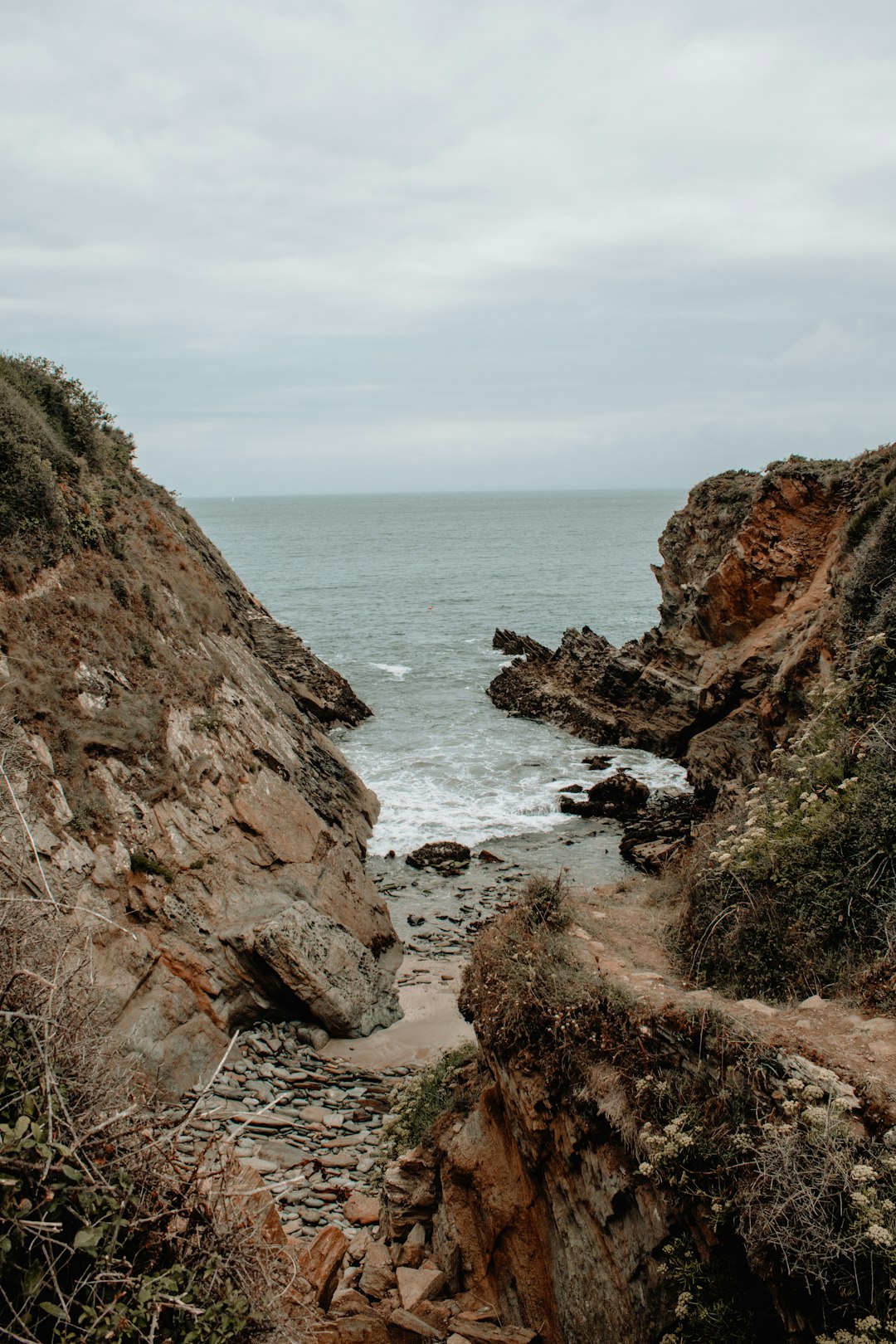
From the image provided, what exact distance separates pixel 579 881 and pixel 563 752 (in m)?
10.4

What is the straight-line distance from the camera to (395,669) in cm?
4069

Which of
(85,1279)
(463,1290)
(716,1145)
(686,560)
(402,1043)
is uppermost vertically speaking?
(686,560)

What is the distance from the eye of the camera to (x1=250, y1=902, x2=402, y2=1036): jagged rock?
11.2 m

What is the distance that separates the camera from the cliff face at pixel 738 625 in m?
16.5

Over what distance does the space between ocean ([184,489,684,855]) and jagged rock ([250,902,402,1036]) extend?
7119 mm

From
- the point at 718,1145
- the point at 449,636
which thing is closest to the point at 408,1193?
the point at 718,1145

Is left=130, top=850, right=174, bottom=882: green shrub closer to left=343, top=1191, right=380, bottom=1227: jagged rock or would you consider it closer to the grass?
left=343, top=1191, right=380, bottom=1227: jagged rock

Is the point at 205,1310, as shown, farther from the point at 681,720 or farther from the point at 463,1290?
the point at 681,720

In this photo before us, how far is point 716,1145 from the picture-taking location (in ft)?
17.3

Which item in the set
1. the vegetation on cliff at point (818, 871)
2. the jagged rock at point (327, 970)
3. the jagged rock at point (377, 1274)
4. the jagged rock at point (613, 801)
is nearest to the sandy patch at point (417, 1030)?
the jagged rock at point (327, 970)

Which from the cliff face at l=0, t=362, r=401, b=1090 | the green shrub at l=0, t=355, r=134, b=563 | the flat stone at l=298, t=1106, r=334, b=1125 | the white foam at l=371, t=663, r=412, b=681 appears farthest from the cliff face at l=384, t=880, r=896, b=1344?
the white foam at l=371, t=663, r=412, b=681

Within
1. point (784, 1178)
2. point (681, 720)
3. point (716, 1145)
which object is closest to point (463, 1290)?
point (716, 1145)

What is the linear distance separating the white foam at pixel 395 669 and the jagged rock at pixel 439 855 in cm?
1932

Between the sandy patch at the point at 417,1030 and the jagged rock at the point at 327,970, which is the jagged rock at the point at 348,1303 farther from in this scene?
the jagged rock at the point at 327,970
